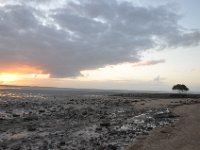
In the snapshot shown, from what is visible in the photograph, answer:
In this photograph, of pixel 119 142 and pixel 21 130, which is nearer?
pixel 119 142

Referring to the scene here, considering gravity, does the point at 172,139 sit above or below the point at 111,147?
above

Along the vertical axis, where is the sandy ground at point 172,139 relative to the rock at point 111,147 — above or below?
above

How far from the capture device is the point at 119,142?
88.5 feet

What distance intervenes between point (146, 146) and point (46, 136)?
32.9 ft

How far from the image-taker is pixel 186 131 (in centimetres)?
3158

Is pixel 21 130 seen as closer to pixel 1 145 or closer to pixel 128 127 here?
pixel 1 145

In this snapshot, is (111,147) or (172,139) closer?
(111,147)

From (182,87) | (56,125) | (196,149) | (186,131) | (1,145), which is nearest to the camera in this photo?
(196,149)

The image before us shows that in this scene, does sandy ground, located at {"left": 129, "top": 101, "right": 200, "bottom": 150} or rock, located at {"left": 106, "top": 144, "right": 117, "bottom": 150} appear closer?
sandy ground, located at {"left": 129, "top": 101, "right": 200, "bottom": 150}

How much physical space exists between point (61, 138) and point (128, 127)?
348 inches

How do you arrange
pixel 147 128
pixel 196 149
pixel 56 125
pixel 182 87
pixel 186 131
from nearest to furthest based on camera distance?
pixel 196 149, pixel 186 131, pixel 147 128, pixel 56 125, pixel 182 87

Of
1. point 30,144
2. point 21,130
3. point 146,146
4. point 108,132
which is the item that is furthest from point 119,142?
point 21,130

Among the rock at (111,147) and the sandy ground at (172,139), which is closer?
the sandy ground at (172,139)

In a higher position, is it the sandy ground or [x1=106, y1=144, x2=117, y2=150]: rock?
the sandy ground
